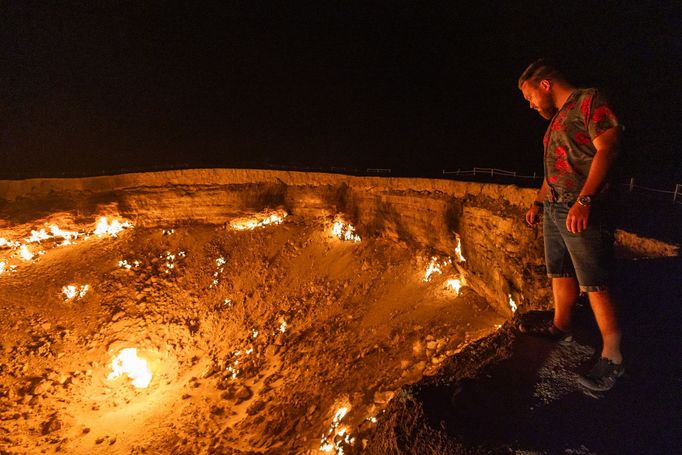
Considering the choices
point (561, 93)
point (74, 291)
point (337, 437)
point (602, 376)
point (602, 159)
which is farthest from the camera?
point (74, 291)

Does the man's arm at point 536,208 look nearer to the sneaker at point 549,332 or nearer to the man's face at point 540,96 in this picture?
the man's face at point 540,96

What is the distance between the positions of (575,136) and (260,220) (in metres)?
11.2

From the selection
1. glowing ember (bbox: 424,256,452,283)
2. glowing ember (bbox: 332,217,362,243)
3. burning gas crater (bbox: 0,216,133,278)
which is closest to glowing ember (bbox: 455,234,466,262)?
glowing ember (bbox: 424,256,452,283)

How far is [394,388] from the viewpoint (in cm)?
616

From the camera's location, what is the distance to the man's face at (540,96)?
2926 mm

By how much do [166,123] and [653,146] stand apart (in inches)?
1036

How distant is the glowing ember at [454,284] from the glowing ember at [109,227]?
37.0 feet

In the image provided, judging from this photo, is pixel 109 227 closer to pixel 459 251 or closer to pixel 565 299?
pixel 459 251

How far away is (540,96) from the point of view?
2.96 metres

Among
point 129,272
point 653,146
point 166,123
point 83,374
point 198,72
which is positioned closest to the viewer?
point 83,374

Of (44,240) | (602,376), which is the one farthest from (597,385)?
(44,240)

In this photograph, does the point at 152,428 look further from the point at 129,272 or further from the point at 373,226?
the point at 373,226

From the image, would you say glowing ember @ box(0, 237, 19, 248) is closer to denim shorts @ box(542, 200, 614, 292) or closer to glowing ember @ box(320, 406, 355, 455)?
glowing ember @ box(320, 406, 355, 455)

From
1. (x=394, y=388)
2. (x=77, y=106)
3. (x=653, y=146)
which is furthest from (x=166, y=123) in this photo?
(x=653, y=146)
